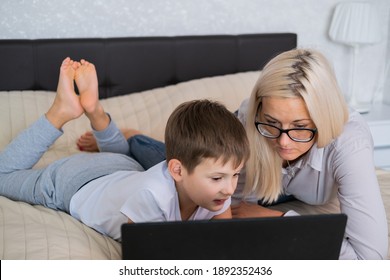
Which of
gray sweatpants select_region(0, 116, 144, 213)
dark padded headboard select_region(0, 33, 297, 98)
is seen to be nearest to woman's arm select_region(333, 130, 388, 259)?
gray sweatpants select_region(0, 116, 144, 213)

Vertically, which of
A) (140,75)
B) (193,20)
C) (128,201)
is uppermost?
(193,20)

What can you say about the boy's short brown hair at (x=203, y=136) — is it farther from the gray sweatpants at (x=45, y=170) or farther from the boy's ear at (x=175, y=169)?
the gray sweatpants at (x=45, y=170)

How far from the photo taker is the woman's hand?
4.95ft

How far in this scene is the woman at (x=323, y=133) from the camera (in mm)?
1345

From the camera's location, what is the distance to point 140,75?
2.48 meters

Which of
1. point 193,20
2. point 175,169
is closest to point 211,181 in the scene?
point 175,169

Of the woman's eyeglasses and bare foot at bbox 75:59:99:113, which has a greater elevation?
bare foot at bbox 75:59:99:113

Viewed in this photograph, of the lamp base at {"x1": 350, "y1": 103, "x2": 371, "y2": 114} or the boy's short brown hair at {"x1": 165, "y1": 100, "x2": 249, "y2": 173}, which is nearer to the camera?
the boy's short brown hair at {"x1": 165, "y1": 100, "x2": 249, "y2": 173}

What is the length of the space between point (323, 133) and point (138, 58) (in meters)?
1.30

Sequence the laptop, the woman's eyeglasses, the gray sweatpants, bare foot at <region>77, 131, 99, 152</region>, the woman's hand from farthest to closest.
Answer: bare foot at <region>77, 131, 99, 152</region> < the gray sweatpants < the woman's hand < the woman's eyeglasses < the laptop

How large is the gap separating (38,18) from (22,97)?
1.38 feet

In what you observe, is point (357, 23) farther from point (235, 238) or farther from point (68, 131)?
point (235, 238)

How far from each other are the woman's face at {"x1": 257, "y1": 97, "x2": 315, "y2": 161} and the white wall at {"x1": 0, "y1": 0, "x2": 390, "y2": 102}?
1.31 metres

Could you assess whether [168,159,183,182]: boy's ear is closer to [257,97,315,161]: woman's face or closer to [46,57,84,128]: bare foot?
[257,97,315,161]: woman's face
